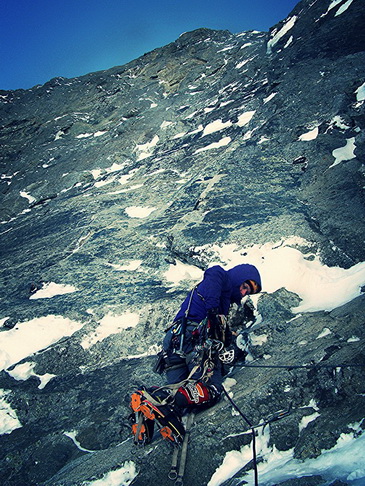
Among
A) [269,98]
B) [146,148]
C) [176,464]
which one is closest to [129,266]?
[176,464]

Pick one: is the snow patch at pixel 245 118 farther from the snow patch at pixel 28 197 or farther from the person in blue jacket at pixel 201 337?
the snow patch at pixel 28 197

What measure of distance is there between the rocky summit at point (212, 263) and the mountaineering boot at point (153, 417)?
0.62 feet

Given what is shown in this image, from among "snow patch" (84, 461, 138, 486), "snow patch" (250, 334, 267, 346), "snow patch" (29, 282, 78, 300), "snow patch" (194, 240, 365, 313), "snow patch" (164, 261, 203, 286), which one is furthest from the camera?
"snow patch" (29, 282, 78, 300)

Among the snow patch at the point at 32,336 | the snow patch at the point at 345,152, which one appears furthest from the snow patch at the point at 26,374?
the snow patch at the point at 345,152

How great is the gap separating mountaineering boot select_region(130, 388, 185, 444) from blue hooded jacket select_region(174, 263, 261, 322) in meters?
1.31

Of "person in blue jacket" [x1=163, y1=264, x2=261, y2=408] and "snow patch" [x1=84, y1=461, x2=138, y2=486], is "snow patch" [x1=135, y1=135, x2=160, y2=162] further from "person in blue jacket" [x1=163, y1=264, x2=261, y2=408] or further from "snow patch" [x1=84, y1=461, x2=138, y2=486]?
"snow patch" [x1=84, y1=461, x2=138, y2=486]

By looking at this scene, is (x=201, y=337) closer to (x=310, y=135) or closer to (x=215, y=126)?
(x=310, y=135)

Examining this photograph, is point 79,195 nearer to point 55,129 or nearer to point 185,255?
point 185,255

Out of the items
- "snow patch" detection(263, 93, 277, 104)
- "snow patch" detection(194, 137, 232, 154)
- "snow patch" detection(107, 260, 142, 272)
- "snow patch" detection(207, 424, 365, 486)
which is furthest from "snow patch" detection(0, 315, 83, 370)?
"snow patch" detection(263, 93, 277, 104)

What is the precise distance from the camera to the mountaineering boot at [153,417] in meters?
3.17

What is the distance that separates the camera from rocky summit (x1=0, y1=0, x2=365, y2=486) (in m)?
3.12

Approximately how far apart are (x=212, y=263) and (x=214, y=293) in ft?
13.3

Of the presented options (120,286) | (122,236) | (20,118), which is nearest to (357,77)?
(122,236)

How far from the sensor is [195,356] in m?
4.04
